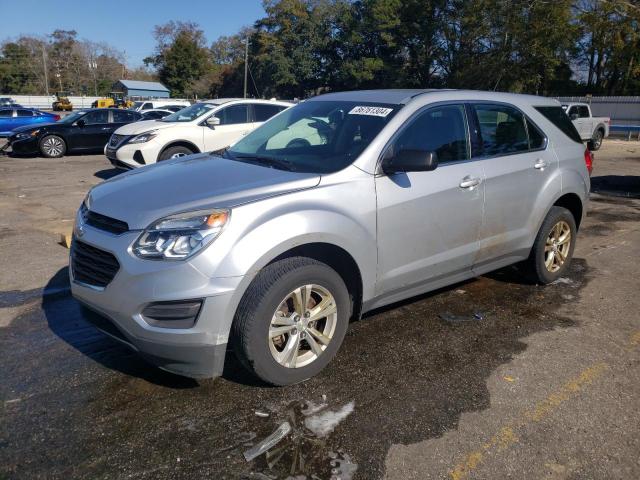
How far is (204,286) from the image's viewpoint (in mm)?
2740

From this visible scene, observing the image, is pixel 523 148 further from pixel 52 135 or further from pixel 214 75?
pixel 214 75

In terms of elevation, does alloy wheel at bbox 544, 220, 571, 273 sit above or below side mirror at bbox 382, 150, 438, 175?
below

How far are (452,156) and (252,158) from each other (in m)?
1.50

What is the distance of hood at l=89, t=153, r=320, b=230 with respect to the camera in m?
2.94

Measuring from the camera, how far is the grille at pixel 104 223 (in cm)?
295

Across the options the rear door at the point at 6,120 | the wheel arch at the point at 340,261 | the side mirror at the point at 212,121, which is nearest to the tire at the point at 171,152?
the side mirror at the point at 212,121

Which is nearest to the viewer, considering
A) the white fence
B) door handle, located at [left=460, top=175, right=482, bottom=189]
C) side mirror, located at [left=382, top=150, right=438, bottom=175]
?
side mirror, located at [left=382, top=150, right=438, bottom=175]

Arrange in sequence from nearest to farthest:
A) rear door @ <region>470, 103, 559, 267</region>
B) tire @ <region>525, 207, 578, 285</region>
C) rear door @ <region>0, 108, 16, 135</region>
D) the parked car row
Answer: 1. rear door @ <region>470, 103, 559, 267</region>
2. tire @ <region>525, 207, 578, 285</region>
3. the parked car row
4. rear door @ <region>0, 108, 16, 135</region>

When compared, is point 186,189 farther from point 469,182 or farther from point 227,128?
point 227,128

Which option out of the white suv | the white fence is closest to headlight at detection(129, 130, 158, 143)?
the white suv

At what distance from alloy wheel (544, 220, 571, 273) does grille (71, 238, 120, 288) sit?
3795 millimetres

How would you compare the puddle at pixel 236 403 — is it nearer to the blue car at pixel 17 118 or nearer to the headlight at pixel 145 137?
the headlight at pixel 145 137

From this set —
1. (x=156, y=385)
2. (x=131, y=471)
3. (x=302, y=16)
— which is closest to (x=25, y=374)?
(x=156, y=385)

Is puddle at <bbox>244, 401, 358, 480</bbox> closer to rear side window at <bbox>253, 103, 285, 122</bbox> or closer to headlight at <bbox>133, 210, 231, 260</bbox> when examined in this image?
headlight at <bbox>133, 210, 231, 260</bbox>
